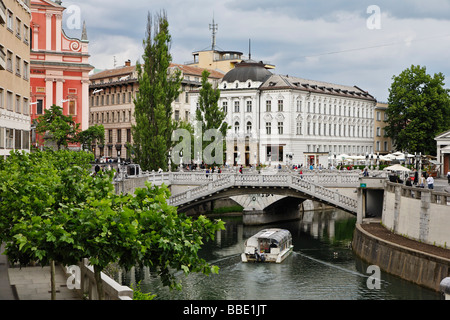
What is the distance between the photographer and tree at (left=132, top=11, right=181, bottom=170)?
208 ft

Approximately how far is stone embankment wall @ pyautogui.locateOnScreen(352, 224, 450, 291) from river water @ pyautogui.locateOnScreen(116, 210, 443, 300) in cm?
46

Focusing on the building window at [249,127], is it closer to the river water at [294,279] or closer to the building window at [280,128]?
the building window at [280,128]

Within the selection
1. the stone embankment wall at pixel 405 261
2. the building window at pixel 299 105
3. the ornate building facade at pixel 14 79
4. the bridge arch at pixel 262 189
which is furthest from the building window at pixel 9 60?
the building window at pixel 299 105

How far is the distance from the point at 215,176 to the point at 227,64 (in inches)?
3299

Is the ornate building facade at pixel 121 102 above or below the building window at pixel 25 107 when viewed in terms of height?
above

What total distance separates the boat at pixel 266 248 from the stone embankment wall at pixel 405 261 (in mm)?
5692

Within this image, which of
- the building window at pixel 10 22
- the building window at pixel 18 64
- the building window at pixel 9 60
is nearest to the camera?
the building window at pixel 10 22

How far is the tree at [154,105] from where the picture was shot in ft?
208

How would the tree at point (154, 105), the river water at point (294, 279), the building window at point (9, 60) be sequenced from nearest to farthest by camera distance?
the river water at point (294, 279), the building window at point (9, 60), the tree at point (154, 105)

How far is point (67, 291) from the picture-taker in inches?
915

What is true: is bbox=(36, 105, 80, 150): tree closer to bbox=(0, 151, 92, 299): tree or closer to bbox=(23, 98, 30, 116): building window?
bbox=(23, 98, 30, 116): building window

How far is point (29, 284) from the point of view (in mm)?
24453
